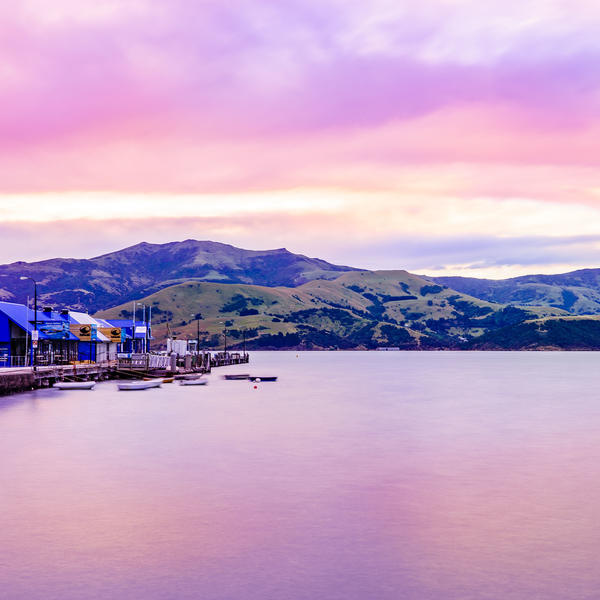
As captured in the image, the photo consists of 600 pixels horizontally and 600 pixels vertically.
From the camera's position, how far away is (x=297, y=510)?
99.9ft

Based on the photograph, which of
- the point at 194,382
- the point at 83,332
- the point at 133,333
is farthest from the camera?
the point at 133,333

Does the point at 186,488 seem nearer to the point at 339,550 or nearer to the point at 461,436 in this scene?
the point at 339,550

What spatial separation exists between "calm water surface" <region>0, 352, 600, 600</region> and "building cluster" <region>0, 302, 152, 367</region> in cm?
4739

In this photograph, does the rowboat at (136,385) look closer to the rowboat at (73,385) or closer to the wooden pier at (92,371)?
the rowboat at (73,385)

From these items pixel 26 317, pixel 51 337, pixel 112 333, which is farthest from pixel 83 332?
pixel 112 333

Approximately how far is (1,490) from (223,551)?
1522cm

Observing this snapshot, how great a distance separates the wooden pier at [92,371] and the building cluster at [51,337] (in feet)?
10.6

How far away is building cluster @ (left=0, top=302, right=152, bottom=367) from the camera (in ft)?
364

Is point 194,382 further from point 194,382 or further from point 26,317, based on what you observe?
point 26,317

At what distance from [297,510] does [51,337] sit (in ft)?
336

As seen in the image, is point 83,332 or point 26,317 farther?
point 83,332

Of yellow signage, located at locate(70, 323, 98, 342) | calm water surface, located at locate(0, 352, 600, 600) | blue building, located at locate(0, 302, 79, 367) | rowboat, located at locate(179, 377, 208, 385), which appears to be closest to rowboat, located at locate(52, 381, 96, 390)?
blue building, located at locate(0, 302, 79, 367)

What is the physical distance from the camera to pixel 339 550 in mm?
23922

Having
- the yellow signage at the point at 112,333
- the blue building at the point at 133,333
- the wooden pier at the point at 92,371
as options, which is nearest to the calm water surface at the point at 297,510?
the wooden pier at the point at 92,371
